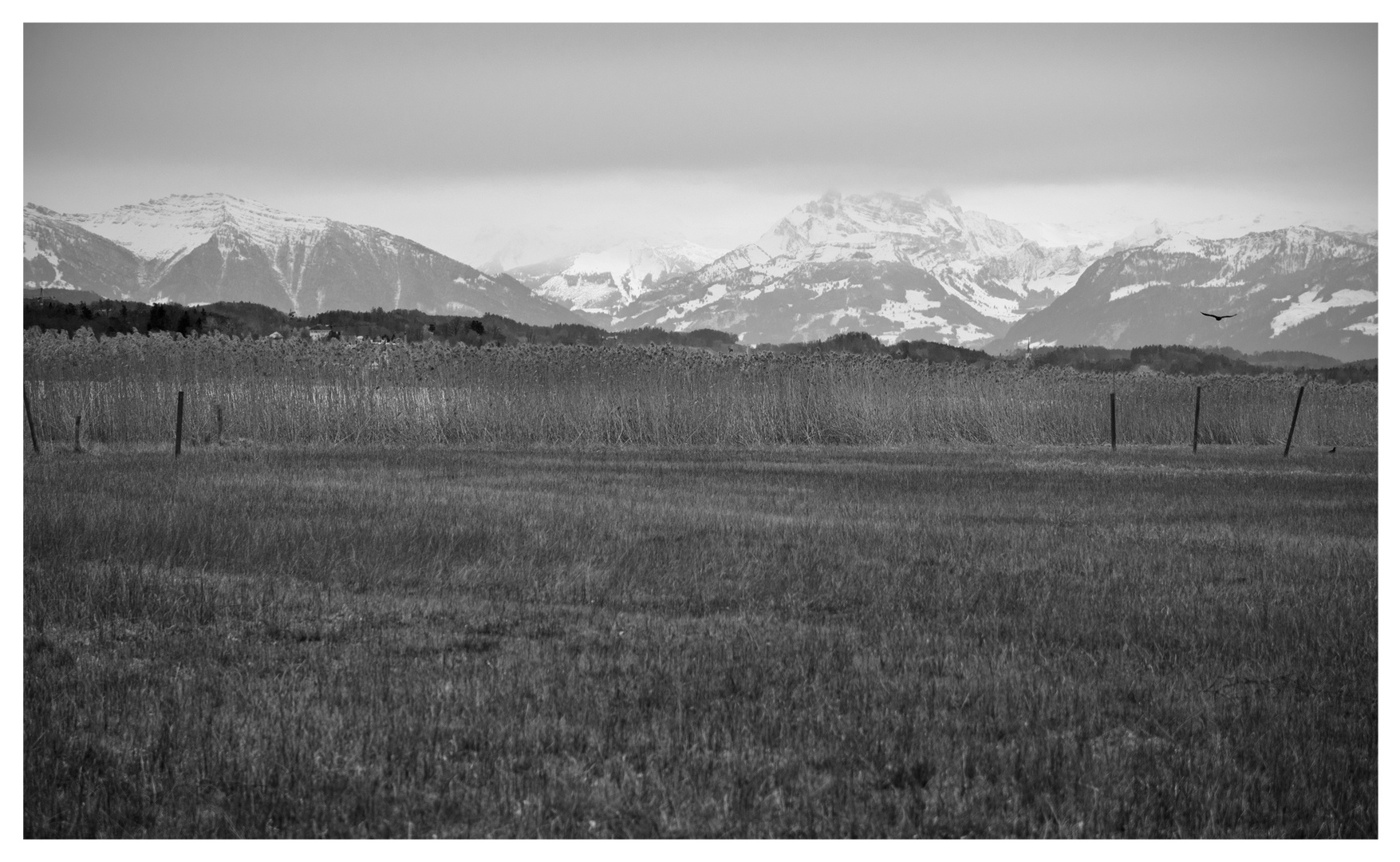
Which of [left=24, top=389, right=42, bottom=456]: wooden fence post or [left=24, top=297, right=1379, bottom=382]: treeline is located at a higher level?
[left=24, top=297, right=1379, bottom=382]: treeline

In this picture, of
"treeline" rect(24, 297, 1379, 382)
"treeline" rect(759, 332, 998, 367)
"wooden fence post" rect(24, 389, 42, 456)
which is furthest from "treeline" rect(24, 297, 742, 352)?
"treeline" rect(759, 332, 998, 367)

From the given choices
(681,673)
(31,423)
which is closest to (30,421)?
(31,423)

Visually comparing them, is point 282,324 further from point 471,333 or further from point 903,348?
point 903,348

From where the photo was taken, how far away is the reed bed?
101ft

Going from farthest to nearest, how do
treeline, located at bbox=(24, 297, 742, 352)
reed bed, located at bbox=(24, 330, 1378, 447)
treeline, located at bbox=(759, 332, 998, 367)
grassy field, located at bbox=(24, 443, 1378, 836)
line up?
treeline, located at bbox=(759, 332, 998, 367) < treeline, located at bbox=(24, 297, 742, 352) < reed bed, located at bbox=(24, 330, 1378, 447) < grassy field, located at bbox=(24, 443, 1378, 836)

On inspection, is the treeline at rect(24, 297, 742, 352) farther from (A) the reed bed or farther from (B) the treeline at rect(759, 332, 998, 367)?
(B) the treeline at rect(759, 332, 998, 367)

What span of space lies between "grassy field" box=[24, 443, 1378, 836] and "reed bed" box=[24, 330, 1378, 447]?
1556 centimetres

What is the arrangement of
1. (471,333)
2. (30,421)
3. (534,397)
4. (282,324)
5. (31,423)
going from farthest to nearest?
(282,324) < (471,333) < (534,397) < (31,423) < (30,421)

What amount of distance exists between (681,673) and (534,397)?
27.2m

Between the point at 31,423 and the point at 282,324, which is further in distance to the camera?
the point at 282,324

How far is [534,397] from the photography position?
3456 cm

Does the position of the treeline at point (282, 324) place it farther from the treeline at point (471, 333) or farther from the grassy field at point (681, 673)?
the grassy field at point (681, 673)

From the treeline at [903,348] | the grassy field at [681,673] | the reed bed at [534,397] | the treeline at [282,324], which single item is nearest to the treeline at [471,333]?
the treeline at [282,324]

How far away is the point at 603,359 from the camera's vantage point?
116ft
